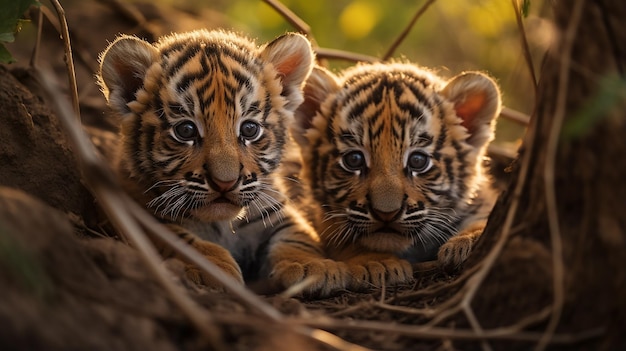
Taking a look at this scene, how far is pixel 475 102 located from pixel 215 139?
1542mm

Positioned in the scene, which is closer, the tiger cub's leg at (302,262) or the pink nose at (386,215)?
the tiger cub's leg at (302,262)

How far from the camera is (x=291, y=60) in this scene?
4.57 m

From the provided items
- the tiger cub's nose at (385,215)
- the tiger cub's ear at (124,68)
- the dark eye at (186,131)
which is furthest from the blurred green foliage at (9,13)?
the tiger cub's nose at (385,215)

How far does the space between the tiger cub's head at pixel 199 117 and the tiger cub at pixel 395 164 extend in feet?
0.91

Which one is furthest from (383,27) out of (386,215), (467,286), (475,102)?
→ (467,286)

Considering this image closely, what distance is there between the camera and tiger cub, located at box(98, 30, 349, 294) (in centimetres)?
394

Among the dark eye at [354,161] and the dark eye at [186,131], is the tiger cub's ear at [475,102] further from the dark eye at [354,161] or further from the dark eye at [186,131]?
the dark eye at [186,131]

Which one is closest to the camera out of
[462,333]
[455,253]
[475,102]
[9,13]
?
[462,333]

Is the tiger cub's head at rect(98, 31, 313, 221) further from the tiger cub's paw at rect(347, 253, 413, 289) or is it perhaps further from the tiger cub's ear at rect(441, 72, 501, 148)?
the tiger cub's ear at rect(441, 72, 501, 148)

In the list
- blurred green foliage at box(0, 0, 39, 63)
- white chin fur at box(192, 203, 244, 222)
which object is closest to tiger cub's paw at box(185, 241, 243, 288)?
white chin fur at box(192, 203, 244, 222)

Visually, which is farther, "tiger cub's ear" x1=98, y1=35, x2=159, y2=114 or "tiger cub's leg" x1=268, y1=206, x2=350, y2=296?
"tiger cub's ear" x1=98, y1=35, x2=159, y2=114

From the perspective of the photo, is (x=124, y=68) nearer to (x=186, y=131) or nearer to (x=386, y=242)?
(x=186, y=131)

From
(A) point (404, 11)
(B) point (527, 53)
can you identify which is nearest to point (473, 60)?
(A) point (404, 11)

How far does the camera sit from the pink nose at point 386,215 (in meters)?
3.97
